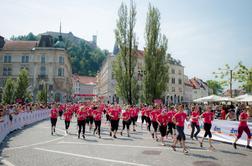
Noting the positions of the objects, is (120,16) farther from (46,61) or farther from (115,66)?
(46,61)

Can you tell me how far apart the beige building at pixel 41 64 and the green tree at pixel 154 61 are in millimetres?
42091

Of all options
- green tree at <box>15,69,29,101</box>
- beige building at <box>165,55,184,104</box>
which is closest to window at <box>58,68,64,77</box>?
green tree at <box>15,69,29,101</box>

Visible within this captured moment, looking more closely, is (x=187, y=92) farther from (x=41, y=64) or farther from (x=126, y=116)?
(x=126, y=116)

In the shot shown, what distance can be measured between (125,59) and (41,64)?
143 ft

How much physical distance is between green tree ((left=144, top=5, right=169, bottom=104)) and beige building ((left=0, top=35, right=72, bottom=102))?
42.1 m

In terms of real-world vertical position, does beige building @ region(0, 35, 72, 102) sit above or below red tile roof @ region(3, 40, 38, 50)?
below

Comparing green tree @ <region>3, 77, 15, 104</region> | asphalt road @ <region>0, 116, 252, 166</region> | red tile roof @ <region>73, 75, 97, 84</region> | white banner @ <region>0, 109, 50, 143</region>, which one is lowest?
asphalt road @ <region>0, 116, 252, 166</region>

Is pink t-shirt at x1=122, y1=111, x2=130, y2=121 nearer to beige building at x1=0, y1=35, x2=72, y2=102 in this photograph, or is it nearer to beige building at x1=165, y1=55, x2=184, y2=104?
beige building at x1=0, y1=35, x2=72, y2=102

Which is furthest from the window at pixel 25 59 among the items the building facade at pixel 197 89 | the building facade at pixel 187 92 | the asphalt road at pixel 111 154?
the asphalt road at pixel 111 154

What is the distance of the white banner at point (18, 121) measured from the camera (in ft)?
55.8

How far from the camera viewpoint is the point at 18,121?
75.2 ft

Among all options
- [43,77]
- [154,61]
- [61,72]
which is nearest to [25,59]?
[43,77]

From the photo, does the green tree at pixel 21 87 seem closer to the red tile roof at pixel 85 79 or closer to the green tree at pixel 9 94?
the green tree at pixel 9 94

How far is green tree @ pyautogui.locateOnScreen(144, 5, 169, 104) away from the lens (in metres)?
36.8
